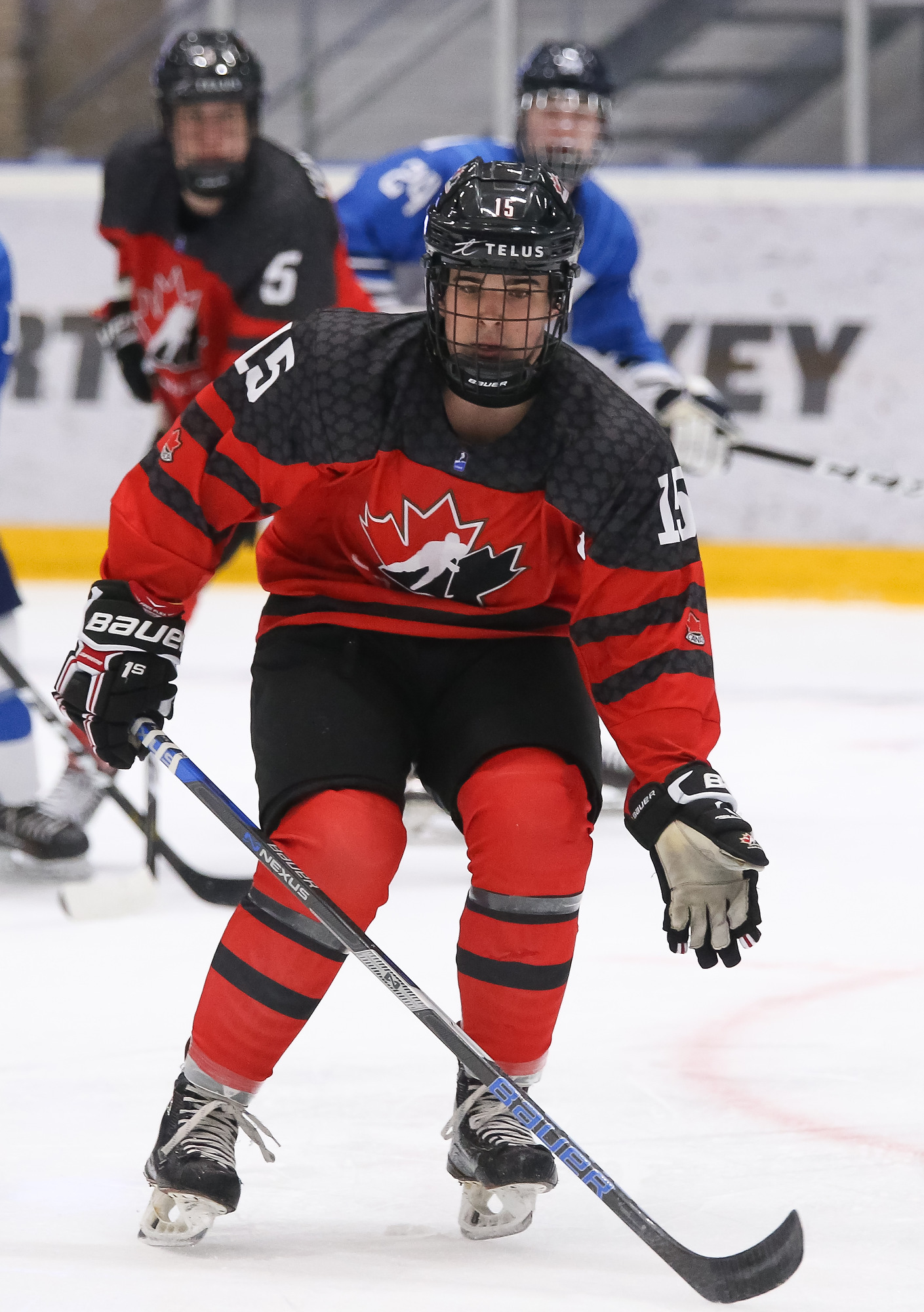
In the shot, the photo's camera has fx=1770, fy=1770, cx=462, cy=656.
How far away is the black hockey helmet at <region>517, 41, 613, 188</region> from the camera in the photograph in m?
3.31

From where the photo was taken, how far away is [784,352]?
17.0 feet

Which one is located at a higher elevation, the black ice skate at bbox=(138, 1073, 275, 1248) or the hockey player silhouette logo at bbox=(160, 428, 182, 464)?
the hockey player silhouette logo at bbox=(160, 428, 182, 464)

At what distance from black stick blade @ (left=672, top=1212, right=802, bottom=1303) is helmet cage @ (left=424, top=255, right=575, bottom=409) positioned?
749 mm

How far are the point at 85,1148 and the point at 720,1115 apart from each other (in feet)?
2.18

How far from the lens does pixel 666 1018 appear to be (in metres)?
2.19

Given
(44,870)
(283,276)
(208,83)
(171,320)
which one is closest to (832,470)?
(283,276)

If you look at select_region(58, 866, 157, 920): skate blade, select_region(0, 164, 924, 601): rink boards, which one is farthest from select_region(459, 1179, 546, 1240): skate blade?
select_region(0, 164, 924, 601): rink boards

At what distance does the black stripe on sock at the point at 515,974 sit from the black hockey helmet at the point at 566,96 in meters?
2.09

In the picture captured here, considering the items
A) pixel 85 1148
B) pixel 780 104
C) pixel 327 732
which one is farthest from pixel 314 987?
pixel 780 104

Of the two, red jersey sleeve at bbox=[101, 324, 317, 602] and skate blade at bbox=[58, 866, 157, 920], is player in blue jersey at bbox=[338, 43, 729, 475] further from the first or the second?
red jersey sleeve at bbox=[101, 324, 317, 602]

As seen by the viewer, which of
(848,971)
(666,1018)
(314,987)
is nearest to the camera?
(314,987)

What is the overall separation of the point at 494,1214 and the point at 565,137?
2255 mm

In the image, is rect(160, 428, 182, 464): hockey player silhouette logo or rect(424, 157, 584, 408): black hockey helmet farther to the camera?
rect(160, 428, 182, 464): hockey player silhouette logo

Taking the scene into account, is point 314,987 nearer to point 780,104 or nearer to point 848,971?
point 848,971
